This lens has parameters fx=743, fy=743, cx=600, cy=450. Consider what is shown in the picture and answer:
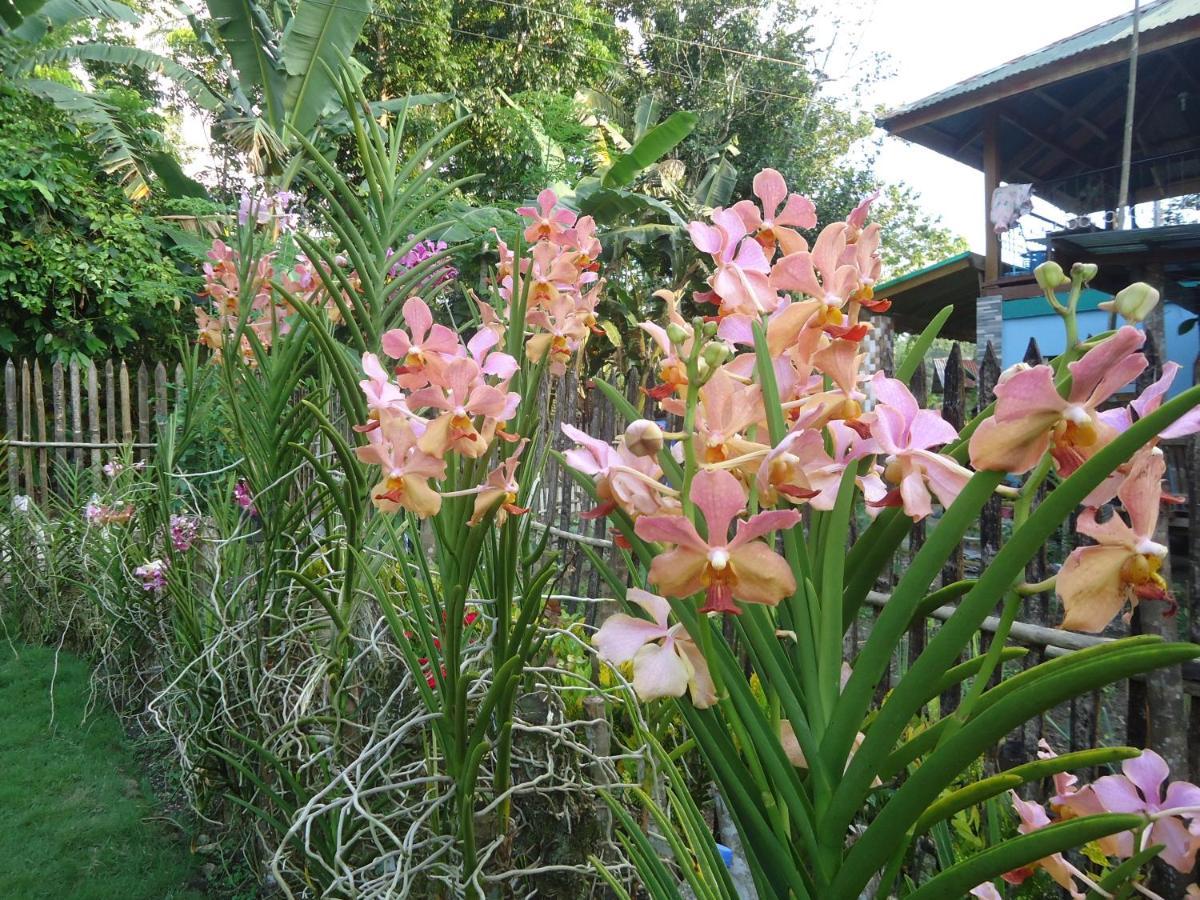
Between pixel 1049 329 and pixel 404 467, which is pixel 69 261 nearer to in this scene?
pixel 404 467

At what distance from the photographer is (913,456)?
0.42 metres

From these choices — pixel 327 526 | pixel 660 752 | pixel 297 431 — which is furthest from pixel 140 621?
pixel 660 752

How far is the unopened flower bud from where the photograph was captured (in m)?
0.45

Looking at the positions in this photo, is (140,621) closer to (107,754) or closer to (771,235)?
(107,754)

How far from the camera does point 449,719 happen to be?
86cm

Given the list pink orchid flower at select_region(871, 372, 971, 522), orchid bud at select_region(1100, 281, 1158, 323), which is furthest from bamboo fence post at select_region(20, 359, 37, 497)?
orchid bud at select_region(1100, 281, 1158, 323)

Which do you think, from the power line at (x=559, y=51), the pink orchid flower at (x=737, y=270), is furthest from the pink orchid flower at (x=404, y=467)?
the power line at (x=559, y=51)

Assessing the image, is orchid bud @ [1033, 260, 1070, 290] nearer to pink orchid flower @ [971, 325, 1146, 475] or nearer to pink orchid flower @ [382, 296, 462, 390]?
pink orchid flower @ [971, 325, 1146, 475]

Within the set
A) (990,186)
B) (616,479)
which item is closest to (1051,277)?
(616,479)

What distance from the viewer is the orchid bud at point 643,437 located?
440mm

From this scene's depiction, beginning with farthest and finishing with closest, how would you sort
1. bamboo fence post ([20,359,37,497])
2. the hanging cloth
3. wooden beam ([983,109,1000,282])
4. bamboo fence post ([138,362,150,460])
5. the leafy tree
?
1. wooden beam ([983,109,1000,282])
2. the hanging cloth
3. the leafy tree
4. bamboo fence post ([138,362,150,460])
5. bamboo fence post ([20,359,37,497])

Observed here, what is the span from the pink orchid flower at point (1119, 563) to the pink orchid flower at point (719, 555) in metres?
0.15

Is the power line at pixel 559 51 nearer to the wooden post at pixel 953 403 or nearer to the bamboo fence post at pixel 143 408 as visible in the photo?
the bamboo fence post at pixel 143 408

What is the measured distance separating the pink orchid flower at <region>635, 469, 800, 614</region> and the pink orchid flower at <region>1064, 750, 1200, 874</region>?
311mm
